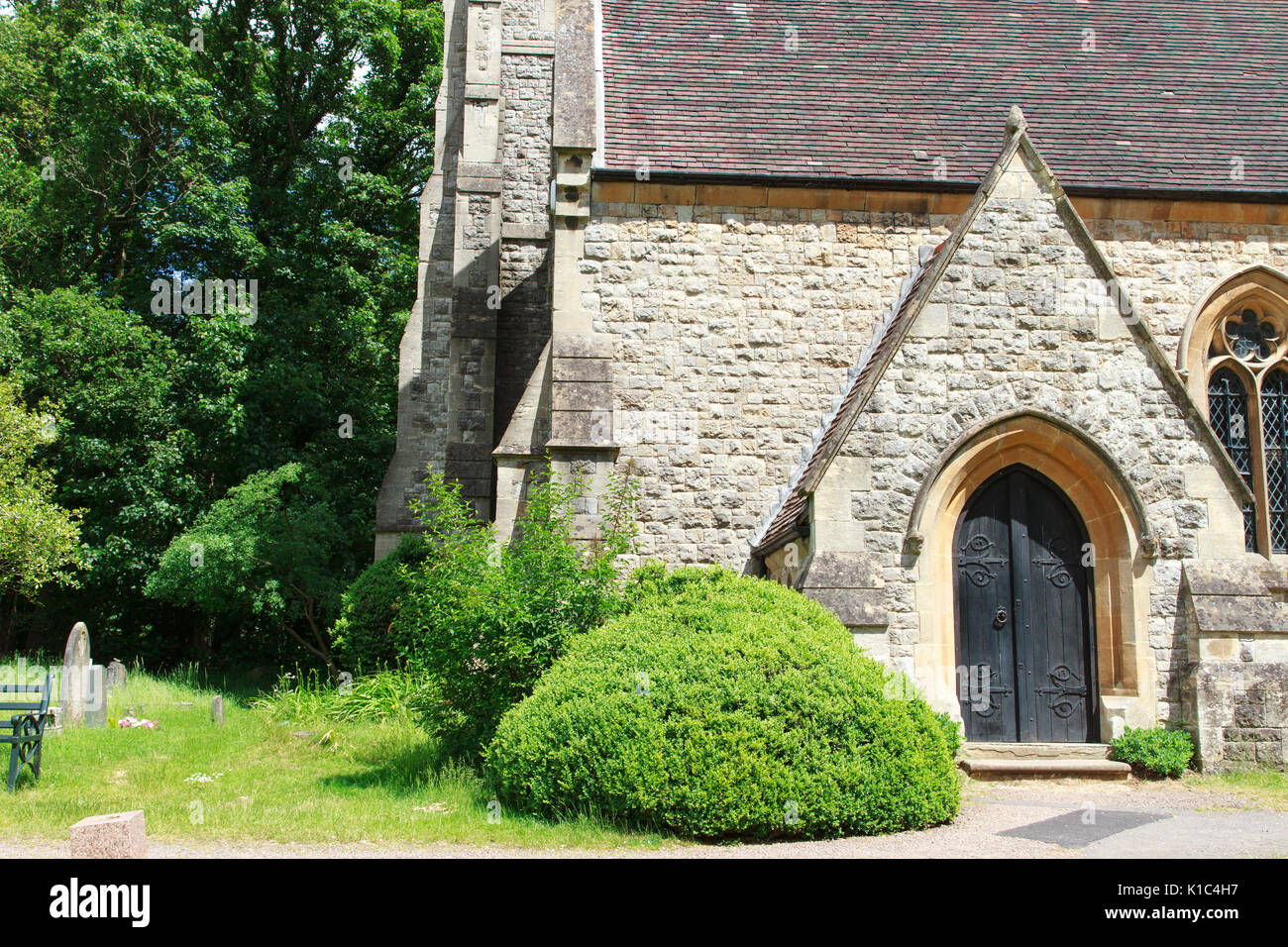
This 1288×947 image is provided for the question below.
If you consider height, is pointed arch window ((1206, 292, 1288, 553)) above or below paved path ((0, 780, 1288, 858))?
above

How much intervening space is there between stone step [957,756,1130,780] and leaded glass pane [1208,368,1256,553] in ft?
15.9

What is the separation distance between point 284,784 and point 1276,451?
1185cm

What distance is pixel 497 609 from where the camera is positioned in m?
7.99

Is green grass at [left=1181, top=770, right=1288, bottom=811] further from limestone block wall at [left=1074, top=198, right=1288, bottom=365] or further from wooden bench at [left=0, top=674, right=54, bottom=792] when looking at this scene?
wooden bench at [left=0, top=674, right=54, bottom=792]

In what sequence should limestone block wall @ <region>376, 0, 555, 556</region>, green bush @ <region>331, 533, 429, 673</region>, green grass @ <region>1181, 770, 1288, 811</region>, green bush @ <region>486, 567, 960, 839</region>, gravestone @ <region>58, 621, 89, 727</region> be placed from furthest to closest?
limestone block wall @ <region>376, 0, 555, 556</region>
green bush @ <region>331, 533, 429, 673</region>
gravestone @ <region>58, 621, 89, 727</region>
green grass @ <region>1181, 770, 1288, 811</region>
green bush @ <region>486, 567, 960, 839</region>

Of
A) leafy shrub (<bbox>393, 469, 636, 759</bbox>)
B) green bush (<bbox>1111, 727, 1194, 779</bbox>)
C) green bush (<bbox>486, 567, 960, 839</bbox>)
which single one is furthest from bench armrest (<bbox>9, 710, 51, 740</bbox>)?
green bush (<bbox>1111, 727, 1194, 779</bbox>)

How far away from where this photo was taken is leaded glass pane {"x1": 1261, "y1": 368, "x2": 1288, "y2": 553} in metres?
11.2

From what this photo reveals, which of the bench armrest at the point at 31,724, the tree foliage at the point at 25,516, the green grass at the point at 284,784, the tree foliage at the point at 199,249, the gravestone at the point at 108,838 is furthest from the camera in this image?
the tree foliage at the point at 199,249

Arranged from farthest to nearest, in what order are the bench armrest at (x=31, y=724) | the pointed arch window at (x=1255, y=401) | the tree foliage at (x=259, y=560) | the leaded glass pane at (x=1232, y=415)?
1. the tree foliage at (x=259, y=560)
2. the leaded glass pane at (x=1232, y=415)
3. the pointed arch window at (x=1255, y=401)
4. the bench armrest at (x=31, y=724)

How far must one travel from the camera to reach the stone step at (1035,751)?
8.43 m

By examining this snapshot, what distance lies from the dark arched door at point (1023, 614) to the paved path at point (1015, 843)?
1673 millimetres

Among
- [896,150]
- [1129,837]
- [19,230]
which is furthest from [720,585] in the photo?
[19,230]

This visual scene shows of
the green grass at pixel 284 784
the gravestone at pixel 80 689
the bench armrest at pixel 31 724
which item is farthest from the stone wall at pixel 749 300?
the gravestone at pixel 80 689

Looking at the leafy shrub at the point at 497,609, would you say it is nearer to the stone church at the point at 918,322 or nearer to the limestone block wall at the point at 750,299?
the stone church at the point at 918,322
